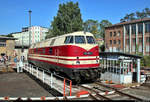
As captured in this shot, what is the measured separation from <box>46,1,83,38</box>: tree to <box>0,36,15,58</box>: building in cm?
1127

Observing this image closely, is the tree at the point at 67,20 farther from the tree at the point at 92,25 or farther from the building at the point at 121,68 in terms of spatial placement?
the building at the point at 121,68

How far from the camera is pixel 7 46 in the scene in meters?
36.8

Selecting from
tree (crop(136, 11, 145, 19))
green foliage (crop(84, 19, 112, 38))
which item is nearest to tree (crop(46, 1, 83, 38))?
green foliage (crop(84, 19, 112, 38))

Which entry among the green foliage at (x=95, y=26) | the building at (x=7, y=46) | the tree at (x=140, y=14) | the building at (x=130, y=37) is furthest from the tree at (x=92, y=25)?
the building at (x=7, y=46)

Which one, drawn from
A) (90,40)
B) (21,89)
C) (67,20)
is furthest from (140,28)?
(21,89)

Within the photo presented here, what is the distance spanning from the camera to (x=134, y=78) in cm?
1320

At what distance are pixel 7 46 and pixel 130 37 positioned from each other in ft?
101

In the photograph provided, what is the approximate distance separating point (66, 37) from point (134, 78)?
6371 millimetres

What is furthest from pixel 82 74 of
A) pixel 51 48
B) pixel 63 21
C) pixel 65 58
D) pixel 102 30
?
pixel 102 30

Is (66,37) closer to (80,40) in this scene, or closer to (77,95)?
(80,40)

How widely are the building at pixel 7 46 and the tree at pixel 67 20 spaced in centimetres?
1127

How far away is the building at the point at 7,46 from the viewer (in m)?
36.2

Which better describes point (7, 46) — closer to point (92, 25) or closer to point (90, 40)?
point (90, 40)

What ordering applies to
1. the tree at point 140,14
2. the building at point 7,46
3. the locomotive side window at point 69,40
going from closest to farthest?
the locomotive side window at point 69,40 < the building at point 7,46 < the tree at point 140,14
